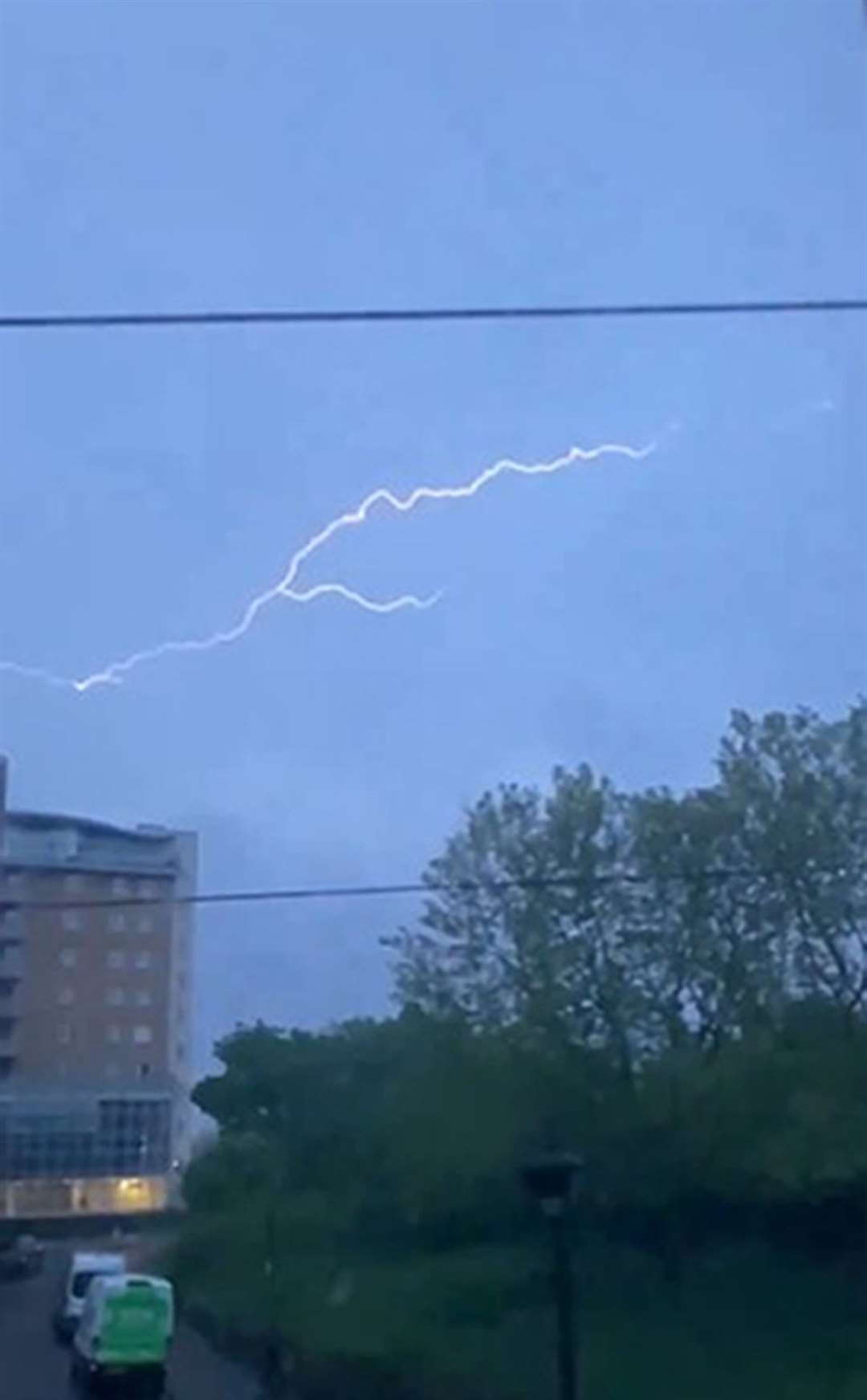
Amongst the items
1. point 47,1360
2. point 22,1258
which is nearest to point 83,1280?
point 22,1258

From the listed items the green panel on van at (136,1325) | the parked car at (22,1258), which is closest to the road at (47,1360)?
the parked car at (22,1258)

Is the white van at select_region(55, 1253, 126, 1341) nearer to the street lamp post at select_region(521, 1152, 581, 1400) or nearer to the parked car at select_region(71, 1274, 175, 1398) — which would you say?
the parked car at select_region(71, 1274, 175, 1398)

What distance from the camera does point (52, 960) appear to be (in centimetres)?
1349

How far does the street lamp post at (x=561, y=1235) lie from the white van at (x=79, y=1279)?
12.7 feet

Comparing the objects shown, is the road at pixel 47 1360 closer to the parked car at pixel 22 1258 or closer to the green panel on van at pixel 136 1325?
the parked car at pixel 22 1258

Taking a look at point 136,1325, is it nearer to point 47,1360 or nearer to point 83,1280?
point 83,1280

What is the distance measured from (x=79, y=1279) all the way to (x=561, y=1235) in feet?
17.3

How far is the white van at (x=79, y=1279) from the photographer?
52.9 ft

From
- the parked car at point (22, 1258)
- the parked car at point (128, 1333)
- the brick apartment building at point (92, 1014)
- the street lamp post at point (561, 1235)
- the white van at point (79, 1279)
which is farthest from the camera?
the parked car at point (128, 1333)

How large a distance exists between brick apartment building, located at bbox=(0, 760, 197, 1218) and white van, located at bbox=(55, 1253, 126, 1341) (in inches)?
34.3

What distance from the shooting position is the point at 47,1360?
18.6 m

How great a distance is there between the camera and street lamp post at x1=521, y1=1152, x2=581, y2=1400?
1167cm

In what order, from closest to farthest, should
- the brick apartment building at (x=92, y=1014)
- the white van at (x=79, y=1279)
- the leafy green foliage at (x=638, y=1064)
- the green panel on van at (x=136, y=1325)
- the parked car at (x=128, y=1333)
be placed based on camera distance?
the brick apartment building at (x=92, y=1014) < the leafy green foliage at (x=638, y=1064) < the white van at (x=79, y=1279) < the parked car at (x=128, y=1333) < the green panel on van at (x=136, y=1325)

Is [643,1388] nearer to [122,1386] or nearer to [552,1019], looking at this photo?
[552,1019]
